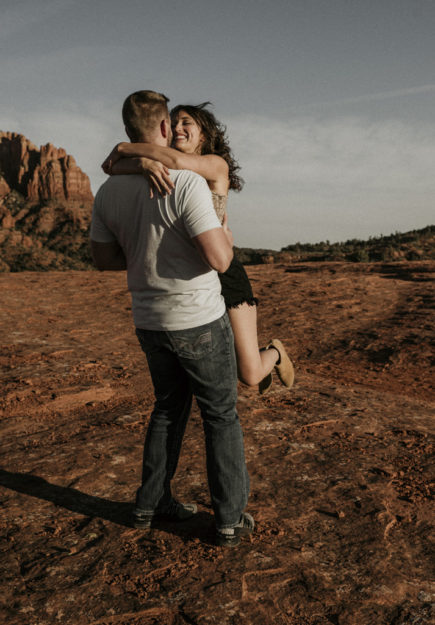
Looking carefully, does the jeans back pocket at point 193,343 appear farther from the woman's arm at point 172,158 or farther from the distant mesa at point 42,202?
the distant mesa at point 42,202

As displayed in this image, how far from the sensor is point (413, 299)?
10.1 meters

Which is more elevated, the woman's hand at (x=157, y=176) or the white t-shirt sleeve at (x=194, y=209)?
the woman's hand at (x=157, y=176)

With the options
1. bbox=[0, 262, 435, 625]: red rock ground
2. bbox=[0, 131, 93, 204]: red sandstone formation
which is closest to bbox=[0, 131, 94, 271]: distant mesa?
bbox=[0, 131, 93, 204]: red sandstone formation

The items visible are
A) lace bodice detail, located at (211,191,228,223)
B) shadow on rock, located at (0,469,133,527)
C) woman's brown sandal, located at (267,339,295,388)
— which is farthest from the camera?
woman's brown sandal, located at (267,339,295,388)

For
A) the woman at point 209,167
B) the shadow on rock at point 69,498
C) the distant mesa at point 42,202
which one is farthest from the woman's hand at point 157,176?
the distant mesa at point 42,202

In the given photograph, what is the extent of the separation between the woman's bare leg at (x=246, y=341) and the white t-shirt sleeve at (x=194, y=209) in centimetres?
82

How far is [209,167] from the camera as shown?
2367mm

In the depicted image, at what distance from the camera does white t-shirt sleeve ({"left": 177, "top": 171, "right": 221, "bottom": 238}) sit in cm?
199

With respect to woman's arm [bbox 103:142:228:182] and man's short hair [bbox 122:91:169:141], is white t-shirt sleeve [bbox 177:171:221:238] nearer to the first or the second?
woman's arm [bbox 103:142:228:182]

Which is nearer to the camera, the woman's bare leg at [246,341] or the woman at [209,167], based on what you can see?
the woman at [209,167]

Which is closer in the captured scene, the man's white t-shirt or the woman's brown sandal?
the man's white t-shirt

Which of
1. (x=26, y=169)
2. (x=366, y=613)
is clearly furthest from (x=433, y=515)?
(x=26, y=169)

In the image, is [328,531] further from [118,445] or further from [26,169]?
[26,169]

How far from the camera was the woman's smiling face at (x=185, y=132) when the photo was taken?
2.60 m
